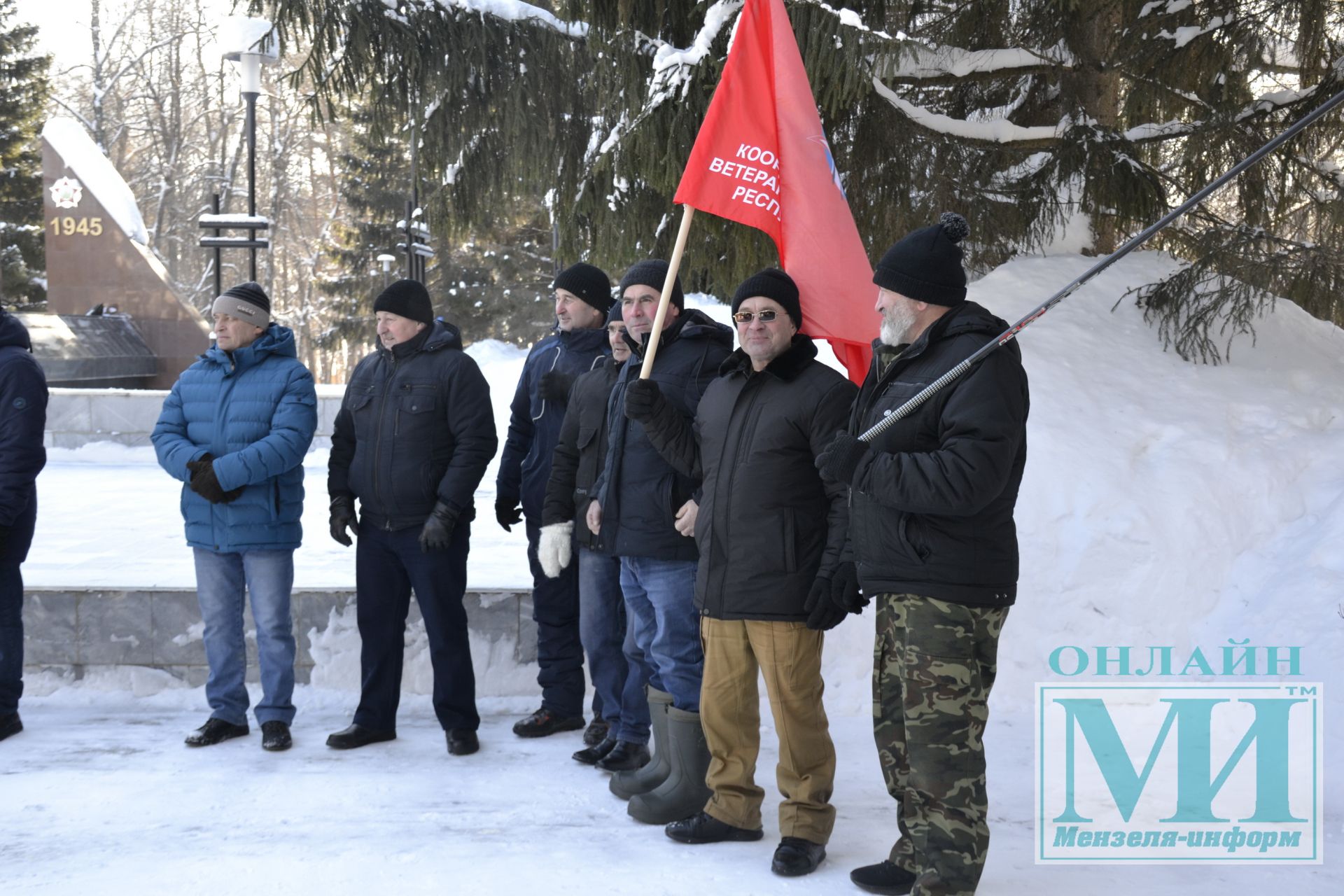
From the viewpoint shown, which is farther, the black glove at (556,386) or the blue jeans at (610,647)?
the black glove at (556,386)

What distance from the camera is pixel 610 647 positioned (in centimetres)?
470

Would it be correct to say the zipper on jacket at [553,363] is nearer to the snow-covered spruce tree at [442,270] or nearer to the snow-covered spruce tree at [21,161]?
the snow-covered spruce tree at [442,270]

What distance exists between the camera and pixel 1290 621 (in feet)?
16.4

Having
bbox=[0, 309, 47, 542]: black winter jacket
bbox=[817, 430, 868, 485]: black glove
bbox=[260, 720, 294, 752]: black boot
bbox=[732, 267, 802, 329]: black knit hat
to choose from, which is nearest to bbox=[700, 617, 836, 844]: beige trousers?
bbox=[817, 430, 868, 485]: black glove

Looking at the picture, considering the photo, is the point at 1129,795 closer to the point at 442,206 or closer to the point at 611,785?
the point at 611,785

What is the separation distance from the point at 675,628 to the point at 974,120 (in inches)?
192

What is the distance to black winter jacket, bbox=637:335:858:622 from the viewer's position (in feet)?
11.6

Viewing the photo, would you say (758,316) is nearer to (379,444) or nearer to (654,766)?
(654,766)

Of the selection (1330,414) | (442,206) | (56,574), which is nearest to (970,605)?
(1330,414)

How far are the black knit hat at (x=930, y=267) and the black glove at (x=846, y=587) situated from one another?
788 millimetres

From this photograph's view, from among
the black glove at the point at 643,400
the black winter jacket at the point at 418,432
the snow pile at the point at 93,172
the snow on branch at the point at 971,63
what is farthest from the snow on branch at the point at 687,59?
the snow pile at the point at 93,172

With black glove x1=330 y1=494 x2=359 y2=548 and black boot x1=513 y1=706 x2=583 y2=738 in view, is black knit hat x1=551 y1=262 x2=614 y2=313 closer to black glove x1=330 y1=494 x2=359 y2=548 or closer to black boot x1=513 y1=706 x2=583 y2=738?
black glove x1=330 y1=494 x2=359 y2=548

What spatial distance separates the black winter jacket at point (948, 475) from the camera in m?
2.92
